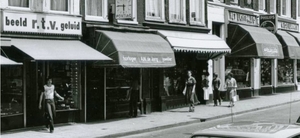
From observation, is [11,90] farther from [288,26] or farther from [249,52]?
[288,26]

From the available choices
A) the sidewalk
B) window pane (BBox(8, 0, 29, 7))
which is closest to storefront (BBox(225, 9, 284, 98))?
the sidewalk

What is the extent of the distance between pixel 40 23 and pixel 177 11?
9.20 m

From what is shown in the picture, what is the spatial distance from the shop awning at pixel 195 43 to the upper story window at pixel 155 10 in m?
0.78

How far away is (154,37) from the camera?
2033 centimetres

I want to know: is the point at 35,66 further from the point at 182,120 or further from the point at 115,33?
the point at 182,120

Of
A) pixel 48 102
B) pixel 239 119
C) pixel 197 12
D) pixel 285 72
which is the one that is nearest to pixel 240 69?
pixel 197 12

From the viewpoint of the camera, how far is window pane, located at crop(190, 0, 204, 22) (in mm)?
24578

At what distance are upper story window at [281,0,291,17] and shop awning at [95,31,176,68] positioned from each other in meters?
18.5

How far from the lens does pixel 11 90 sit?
15.4 metres

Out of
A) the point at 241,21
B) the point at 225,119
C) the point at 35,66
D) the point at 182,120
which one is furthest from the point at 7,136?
the point at 241,21

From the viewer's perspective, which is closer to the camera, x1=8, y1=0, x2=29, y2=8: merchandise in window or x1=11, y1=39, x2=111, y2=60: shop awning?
x1=11, y1=39, x2=111, y2=60: shop awning

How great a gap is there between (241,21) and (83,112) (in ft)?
49.2

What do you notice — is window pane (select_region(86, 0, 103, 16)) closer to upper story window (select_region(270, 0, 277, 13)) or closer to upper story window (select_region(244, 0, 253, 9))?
upper story window (select_region(244, 0, 253, 9))

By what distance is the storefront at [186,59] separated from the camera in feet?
71.0
